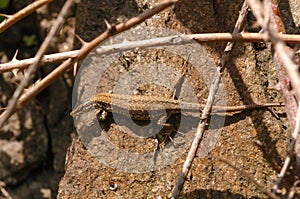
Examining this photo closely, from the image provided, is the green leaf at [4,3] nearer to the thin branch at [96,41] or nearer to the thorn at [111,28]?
the thin branch at [96,41]

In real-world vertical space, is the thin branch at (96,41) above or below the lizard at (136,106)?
below

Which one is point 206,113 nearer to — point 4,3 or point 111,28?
point 111,28

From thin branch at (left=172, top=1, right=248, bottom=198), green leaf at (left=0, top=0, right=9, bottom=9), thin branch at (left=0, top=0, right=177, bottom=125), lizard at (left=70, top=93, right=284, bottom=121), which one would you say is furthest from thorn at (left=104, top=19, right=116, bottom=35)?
green leaf at (left=0, top=0, right=9, bottom=9)

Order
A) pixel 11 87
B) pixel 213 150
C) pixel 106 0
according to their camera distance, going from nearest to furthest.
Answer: pixel 213 150
pixel 106 0
pixel 11 87

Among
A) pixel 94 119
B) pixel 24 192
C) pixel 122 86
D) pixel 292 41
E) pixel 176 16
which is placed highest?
pixel 176 16

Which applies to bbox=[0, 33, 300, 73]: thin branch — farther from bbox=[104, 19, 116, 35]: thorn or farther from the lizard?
the lizard

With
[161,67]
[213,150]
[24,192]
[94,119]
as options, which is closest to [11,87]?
[24,192]

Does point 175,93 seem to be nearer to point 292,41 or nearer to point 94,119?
point 94,119

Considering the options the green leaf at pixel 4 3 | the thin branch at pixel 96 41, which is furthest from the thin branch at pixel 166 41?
the green leaf at pixel 4 3

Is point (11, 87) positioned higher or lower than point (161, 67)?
lower

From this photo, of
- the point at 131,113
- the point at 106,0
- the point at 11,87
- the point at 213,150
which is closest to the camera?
the point at 213,150
